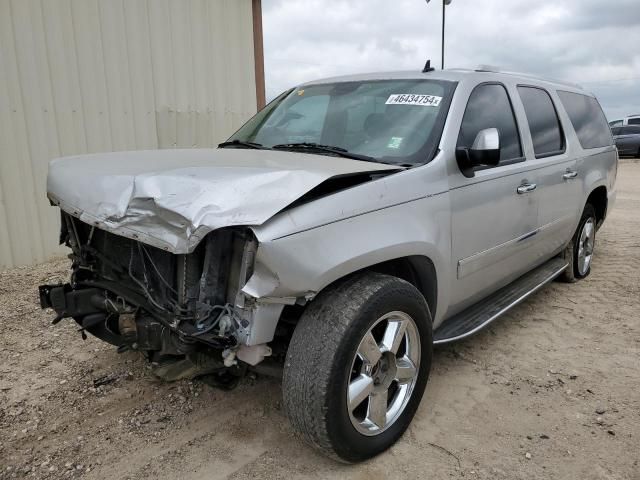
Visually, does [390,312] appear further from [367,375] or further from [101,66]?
[101,66]

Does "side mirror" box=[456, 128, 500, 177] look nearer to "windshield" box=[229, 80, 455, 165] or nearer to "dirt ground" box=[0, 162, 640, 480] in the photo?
"windshield" box=[229, 80, 455, 165]

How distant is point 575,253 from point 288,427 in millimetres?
3591

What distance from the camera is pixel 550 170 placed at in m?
4.15

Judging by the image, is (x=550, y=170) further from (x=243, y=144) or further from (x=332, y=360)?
(x=332, y=360)

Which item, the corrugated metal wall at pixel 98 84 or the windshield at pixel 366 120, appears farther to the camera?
the corrugated metal wall at pixel 98 84

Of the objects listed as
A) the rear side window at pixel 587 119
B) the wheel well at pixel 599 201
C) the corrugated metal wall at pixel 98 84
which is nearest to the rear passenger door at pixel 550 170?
the rear side window at pixel 587 119

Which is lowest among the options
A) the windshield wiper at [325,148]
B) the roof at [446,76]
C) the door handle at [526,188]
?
the door handle at [526,188]

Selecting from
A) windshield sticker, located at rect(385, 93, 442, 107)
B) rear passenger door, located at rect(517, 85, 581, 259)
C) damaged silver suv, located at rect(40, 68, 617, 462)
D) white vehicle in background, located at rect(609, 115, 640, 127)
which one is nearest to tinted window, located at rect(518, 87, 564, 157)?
rear passenger door, located at rect(517, 85, 581, 259)

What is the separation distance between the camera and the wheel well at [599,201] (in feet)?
17.7

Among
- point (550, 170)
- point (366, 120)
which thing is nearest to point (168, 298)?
point (366, 120)

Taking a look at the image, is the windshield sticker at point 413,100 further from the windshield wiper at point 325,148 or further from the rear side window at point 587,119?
the rear side window at point 587,119

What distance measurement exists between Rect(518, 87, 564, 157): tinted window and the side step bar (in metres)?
0.98

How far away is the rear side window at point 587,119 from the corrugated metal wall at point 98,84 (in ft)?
15.3

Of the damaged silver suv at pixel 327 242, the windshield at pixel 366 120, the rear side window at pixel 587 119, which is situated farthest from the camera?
the rear side window at pixel 587 119
